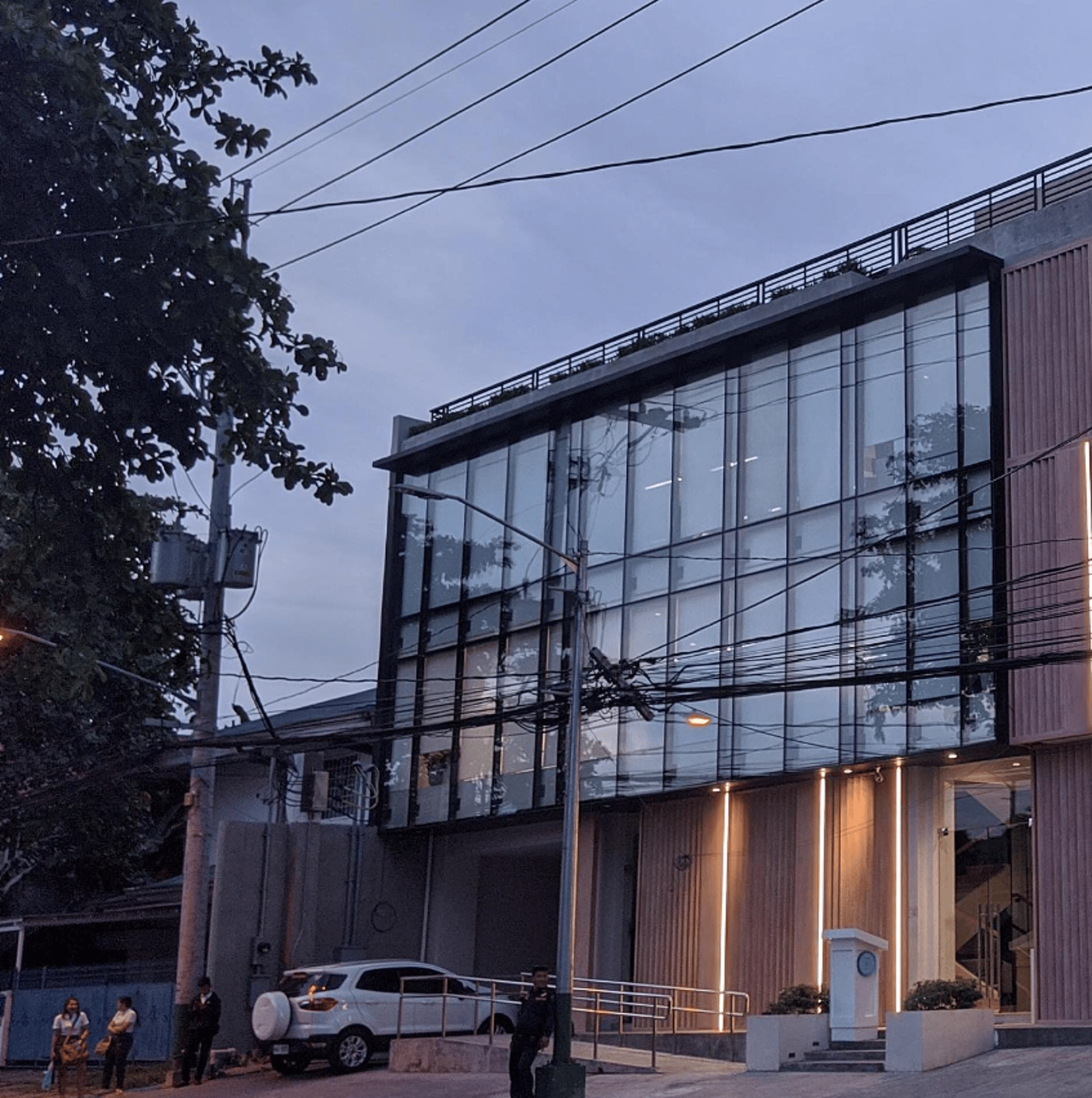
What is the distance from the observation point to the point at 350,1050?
2648cm

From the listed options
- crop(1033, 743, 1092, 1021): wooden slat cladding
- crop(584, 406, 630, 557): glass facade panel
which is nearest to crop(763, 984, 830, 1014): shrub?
crop(1033, 743, 1092, 1021): wooden slat cladding

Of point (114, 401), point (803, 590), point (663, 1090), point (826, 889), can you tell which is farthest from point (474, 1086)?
point (114, 401)

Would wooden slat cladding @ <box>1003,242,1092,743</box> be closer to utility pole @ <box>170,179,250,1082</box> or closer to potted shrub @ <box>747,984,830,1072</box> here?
potted shrub @ <box>747,984,830,1072</box>

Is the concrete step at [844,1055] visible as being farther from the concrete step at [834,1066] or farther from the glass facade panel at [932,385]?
the glass facade panel at [932,385]

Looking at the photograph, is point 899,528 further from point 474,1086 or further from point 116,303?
point 116,303

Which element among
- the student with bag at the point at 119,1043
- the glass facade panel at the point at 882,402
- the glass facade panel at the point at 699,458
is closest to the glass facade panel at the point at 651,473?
→ the glass facade panel at the point at 699,458

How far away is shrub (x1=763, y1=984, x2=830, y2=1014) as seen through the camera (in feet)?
76.4

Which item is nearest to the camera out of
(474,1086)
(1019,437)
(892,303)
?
(474,1086)

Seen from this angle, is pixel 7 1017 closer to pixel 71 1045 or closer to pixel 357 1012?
pixel 71 1045

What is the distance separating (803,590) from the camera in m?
27.3

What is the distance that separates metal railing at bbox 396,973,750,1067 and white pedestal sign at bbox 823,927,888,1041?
10.6 feet

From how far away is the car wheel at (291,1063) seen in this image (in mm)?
26234

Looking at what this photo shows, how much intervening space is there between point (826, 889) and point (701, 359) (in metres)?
9.21

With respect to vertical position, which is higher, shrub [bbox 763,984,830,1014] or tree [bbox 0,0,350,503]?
tree [bbox 0,0,350,503]
